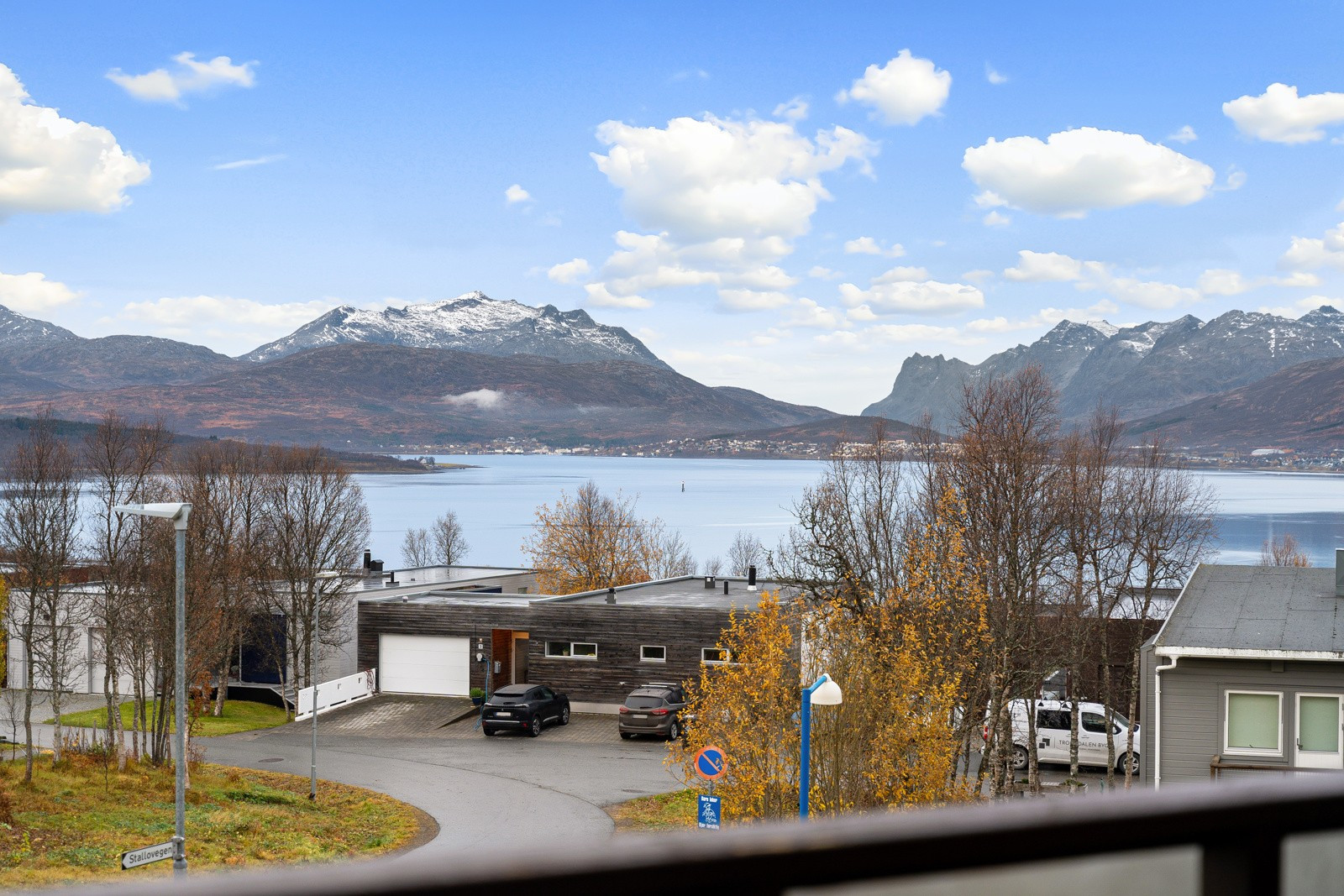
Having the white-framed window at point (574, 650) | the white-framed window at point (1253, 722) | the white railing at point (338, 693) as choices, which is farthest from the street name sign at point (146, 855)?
the white-framed window at point (574, 650)

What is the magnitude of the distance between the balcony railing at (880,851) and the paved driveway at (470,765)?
83.1ft

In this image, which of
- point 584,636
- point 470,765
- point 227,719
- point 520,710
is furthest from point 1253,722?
point 227,719

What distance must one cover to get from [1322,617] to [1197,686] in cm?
281

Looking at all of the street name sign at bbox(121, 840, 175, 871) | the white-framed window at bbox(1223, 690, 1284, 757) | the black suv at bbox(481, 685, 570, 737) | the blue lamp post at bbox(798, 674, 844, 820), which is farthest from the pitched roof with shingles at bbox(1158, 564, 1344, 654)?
the black suv at bbox(481, 685, 570, 737)

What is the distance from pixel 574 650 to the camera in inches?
1750

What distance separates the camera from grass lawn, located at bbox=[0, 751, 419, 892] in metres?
23.9

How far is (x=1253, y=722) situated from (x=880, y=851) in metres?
23.9

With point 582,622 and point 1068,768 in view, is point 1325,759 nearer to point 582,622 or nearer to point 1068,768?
point 1068,768

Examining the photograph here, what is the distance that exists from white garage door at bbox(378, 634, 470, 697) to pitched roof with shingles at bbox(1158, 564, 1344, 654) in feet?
Answer: 95.0

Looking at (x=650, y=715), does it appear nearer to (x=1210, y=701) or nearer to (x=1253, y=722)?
(x=1210, y=701)

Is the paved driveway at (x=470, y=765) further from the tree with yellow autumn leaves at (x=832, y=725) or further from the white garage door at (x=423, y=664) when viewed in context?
the tree with yellow autumn leaves at (x=832, y=725)

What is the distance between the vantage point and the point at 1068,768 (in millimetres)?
35688

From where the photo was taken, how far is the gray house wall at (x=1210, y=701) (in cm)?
2144

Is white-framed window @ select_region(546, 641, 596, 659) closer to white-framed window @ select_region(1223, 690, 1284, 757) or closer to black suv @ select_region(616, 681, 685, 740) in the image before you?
black suv @ select_region(616, 681, 685, 740)
